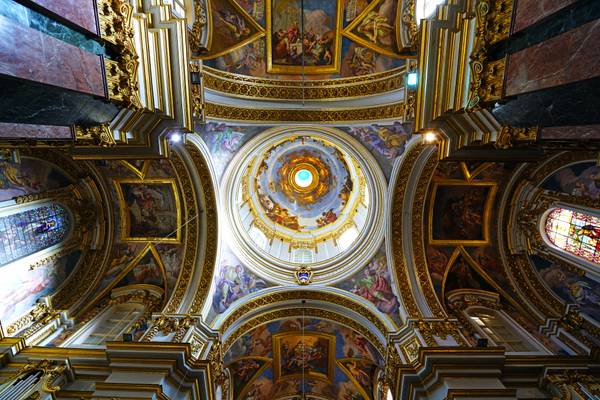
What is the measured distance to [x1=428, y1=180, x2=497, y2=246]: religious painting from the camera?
1114 cm

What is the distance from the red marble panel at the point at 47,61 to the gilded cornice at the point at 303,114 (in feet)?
17.6

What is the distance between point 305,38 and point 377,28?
7.42ft

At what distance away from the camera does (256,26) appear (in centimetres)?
905

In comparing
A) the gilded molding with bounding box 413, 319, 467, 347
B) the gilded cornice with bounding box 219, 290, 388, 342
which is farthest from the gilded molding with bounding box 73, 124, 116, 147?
the gilded molding with bounding box 413, 319, 467, 347

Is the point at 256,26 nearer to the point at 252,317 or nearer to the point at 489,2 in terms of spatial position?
the point at 489,2

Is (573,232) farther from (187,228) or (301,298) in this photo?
(187,228)

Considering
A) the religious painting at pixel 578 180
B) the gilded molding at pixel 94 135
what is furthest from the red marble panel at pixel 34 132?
the religious painting at pixel 578 180

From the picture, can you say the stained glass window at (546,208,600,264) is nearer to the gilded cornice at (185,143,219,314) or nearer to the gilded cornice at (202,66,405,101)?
the gilded cornice at (202,66,405,101)

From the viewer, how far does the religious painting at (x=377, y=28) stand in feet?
27.7

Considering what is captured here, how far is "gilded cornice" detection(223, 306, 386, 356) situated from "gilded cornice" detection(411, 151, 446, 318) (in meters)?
2.40

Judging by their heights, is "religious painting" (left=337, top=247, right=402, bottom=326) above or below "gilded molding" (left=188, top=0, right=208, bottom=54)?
below

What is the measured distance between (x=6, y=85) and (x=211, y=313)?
27.8ft

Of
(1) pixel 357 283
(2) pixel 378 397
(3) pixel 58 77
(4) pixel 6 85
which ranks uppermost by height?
(3) pixel 58 77

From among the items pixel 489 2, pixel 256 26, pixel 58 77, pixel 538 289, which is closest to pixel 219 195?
pixel 256 26
